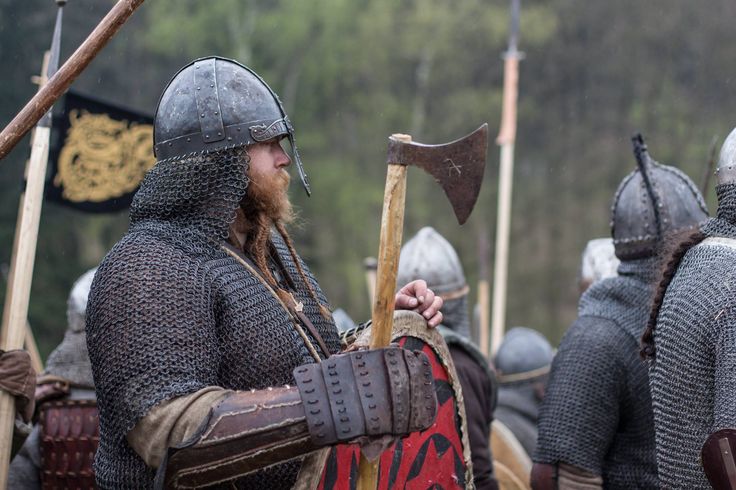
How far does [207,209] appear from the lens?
330 cm

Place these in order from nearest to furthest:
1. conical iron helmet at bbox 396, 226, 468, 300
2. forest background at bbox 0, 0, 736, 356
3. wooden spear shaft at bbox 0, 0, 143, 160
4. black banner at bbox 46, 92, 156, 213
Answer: wooden spear shaft at bbox 0, 0, 143, 160
conical iron helmet at bbox 396, 226, 468, 300
black banner at bbox 46, 92, 156, 213
forest background at bbox 0, 0, 736, 356

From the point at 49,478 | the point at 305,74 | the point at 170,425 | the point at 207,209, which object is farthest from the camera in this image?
the point at 305,74

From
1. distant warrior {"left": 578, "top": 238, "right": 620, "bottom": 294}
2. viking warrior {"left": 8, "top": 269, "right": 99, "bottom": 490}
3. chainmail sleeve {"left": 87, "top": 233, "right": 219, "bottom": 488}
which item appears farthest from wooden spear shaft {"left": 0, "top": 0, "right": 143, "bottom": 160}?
distant warrior {"left": 578, "top": 238, "right": 620, "bottom": 294}

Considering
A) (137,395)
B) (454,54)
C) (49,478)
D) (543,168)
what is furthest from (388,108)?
(137,395)

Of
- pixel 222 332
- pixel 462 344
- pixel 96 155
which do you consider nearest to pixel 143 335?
pixel 222 332

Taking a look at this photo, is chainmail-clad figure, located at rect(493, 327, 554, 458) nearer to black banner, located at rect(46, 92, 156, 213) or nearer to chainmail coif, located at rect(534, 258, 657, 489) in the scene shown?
chainmail coif, located at rect(534, 258, 657, 489)

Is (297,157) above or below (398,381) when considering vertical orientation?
above

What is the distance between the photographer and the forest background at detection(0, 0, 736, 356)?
25.2 metres

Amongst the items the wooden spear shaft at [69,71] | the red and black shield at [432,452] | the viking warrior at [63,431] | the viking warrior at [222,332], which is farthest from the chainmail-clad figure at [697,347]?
the viking warrior at [63,431]

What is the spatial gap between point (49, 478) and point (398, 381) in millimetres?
2460

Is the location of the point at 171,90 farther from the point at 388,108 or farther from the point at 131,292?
the point at 388,108

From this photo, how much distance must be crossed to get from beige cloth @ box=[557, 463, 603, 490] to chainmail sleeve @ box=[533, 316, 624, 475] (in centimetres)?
3

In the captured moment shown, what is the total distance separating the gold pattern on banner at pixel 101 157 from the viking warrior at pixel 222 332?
8.92 ft

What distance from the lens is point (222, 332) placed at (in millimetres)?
3105
